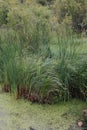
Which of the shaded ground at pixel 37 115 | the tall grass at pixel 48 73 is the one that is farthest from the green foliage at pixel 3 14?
the shaded ground at pixel 37 115

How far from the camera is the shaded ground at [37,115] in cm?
337

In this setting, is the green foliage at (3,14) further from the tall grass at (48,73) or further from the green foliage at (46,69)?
the tall grass at (48,73)

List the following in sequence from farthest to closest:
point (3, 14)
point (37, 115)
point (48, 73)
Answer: point (3, 14)
point (48, 73)
point (37, 115)

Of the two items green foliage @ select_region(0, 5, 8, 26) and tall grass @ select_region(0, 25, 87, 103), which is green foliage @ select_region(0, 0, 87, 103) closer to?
tall grass @ select_region(0, 25, 87, 103)

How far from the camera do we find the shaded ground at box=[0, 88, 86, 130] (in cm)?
337

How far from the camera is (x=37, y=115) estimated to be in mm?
3629

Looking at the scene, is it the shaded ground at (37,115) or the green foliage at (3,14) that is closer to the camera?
the shaded ground at (37,115)

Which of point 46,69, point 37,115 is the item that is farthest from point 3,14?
point 37,115

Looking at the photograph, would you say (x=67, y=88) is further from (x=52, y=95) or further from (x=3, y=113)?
(x=3, y=113)

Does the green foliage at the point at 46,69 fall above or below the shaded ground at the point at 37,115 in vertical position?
above

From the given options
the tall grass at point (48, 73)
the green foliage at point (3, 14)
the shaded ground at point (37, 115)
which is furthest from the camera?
the green foliage at point (3, 14)

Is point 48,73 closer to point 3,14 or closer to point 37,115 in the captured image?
point 37,115

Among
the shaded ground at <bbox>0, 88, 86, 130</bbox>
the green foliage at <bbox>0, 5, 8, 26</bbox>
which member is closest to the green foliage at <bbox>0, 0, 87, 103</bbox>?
the shaded ground at <bbox>0, 88, 86, 130</bbox>

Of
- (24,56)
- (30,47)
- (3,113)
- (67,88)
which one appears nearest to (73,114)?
(67,88)
